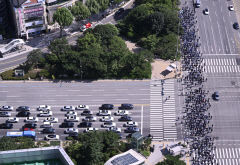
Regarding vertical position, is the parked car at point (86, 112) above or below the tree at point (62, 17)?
below

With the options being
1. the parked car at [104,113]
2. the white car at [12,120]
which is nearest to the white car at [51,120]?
the white car at [12,120]

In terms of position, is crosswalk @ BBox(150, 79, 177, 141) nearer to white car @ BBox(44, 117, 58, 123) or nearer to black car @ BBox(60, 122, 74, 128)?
black car @ BBox(60, 122, 74, 128)

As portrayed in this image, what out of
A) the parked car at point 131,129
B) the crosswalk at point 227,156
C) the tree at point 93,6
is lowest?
the crosswalk at point 227,156

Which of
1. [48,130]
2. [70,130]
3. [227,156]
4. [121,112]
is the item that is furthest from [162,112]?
[48,130]

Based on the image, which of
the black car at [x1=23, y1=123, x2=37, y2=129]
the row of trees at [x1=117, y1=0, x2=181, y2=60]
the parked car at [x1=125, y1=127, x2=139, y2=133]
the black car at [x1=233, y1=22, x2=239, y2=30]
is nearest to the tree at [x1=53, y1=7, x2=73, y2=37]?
the row of trees at [x1=117, y1=0, x2=181, y2=60]

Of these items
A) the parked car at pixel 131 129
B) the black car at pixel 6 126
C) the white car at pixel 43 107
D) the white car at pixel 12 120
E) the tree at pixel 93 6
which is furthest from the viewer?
the tree at pixel 93 6

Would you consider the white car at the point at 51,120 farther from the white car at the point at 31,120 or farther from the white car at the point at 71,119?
the white car at the point at 71,119

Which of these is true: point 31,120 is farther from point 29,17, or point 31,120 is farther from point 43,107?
point 29,17

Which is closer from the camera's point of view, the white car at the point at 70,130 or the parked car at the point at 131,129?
the white car at the point at 70,130
